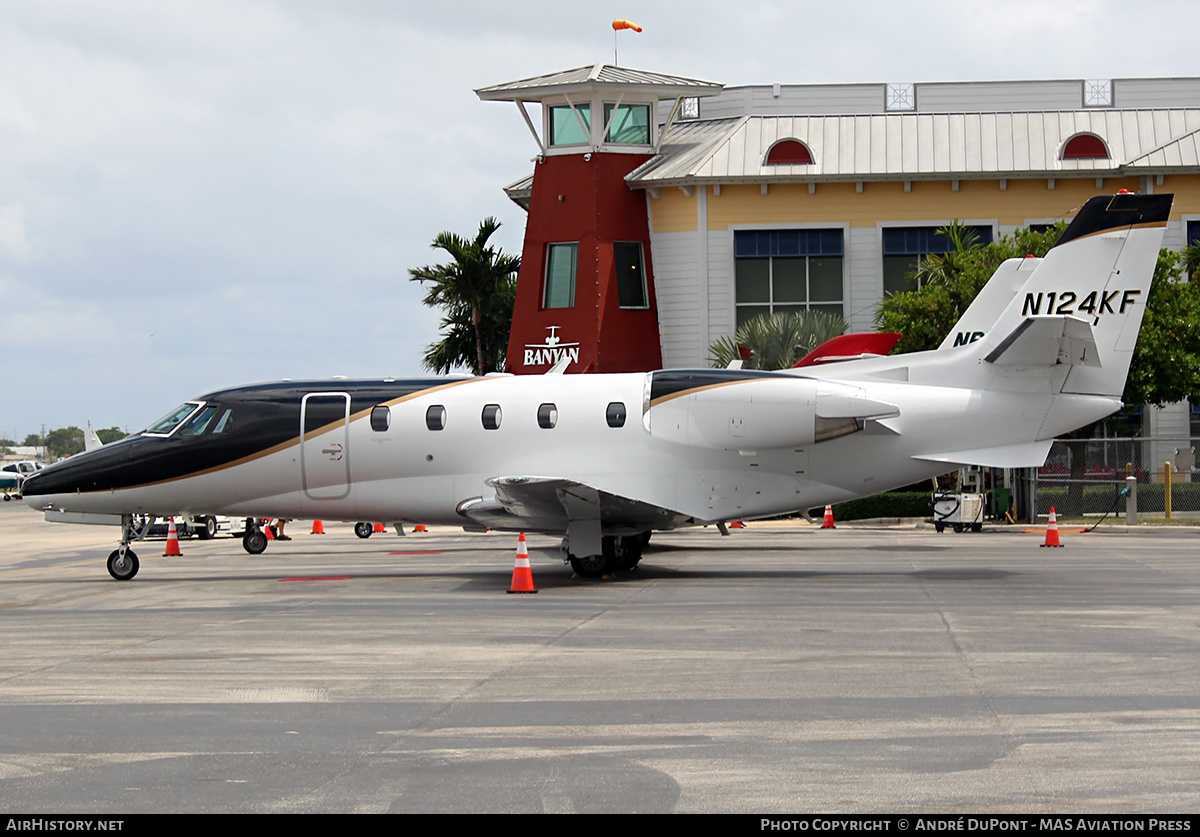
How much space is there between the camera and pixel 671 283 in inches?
1736

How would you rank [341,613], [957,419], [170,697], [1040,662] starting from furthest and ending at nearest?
1. [957,419]
2. [341,613]
3. [1040,662]
4. [170,697]

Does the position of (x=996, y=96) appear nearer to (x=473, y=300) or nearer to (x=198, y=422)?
(x=473, y=300)

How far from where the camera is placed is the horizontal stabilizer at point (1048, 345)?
1861 cm

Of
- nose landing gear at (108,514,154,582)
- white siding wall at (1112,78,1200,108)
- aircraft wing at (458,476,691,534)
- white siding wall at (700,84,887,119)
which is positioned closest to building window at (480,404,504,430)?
aircraft wing at (458,476,691,534)

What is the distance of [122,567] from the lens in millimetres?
20938

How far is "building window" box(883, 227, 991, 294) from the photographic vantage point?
43.6 meters

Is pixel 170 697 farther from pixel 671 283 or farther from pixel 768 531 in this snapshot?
pixel 671 283

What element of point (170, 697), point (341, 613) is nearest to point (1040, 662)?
point (170, 697)

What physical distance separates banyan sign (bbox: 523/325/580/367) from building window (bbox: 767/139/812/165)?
31.8ft

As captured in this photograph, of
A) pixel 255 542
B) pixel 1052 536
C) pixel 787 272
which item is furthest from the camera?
pixel 787 272

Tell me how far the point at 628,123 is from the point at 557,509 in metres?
27.3

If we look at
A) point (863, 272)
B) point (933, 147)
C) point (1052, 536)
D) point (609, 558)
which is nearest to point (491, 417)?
point (609, 558)

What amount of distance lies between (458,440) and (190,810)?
1366cm

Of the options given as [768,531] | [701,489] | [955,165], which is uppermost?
[955,165]
